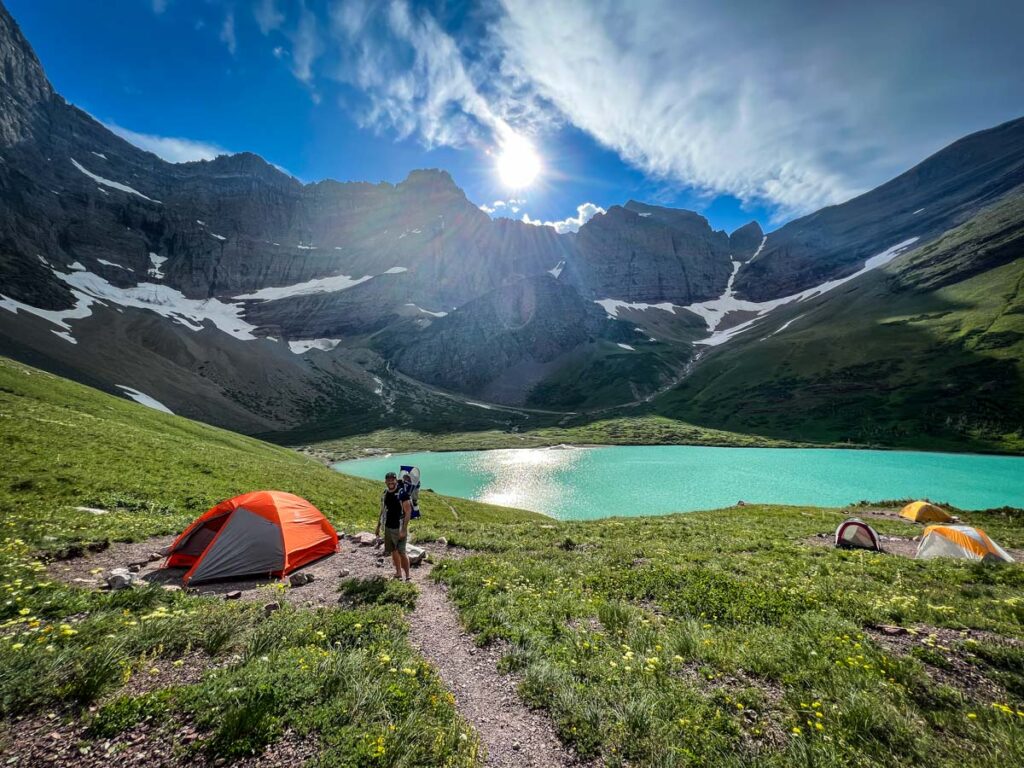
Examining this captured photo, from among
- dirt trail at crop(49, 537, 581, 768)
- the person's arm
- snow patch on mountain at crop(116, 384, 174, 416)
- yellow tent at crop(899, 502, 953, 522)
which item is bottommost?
yellow tent at crop(899, 502, 953, 522)

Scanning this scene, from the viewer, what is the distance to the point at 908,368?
137375 mm

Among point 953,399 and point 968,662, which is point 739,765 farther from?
point 953,399

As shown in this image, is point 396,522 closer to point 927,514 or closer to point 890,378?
point 927,514

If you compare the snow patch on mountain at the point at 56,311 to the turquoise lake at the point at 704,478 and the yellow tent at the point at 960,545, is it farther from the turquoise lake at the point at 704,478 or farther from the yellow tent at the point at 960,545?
the yellow tent at the point at 960,545

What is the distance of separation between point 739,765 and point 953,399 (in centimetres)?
16856

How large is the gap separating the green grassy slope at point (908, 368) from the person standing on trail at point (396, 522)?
459ft

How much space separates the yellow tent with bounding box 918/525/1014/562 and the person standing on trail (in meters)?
22.1

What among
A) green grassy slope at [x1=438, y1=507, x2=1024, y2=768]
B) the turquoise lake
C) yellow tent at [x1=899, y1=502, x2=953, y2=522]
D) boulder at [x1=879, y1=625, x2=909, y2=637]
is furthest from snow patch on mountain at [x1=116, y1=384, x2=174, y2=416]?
yellow tent at [x1=899, y1=502, x2=953, y2=522]

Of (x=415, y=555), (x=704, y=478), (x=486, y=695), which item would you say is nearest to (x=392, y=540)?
(x=415, y=555)

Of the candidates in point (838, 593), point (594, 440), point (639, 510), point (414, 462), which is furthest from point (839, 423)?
point (838, 593)

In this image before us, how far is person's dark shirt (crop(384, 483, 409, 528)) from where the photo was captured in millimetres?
13367

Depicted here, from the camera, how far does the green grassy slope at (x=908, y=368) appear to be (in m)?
110

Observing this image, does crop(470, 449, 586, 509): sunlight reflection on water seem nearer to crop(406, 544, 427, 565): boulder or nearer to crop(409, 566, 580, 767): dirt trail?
crop(406, 544, 427, 565): boulder

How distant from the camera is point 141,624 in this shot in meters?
8.27
